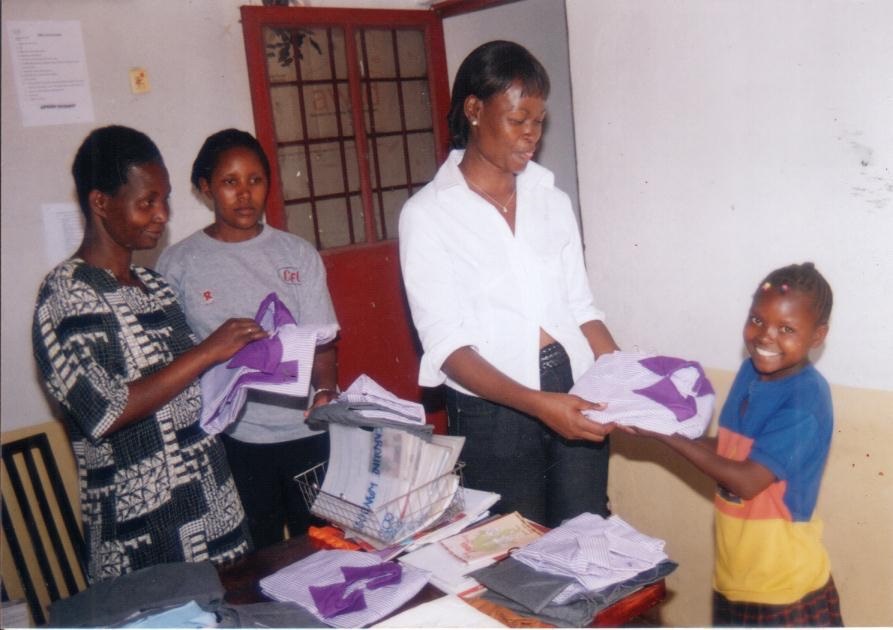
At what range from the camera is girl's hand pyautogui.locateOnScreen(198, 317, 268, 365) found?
1.72 meters

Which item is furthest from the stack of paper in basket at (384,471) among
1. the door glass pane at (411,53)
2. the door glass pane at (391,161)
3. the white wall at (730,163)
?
the door glass pane at (411,53)

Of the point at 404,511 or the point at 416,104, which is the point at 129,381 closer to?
the point at 404,511

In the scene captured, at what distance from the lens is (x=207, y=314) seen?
2180mm

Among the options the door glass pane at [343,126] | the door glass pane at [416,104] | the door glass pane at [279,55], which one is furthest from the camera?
the door glass pane at [416,104]

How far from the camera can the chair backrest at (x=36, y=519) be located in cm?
239

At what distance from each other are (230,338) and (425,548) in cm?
62

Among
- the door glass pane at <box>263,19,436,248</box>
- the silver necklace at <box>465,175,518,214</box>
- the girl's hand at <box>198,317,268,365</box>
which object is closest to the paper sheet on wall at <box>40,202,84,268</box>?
the door glass pane at <box>263,19,436,248</box>

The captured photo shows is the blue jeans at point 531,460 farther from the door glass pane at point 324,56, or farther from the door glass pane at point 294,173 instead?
the door glass pane at point 324,56

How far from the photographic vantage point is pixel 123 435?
1.68 metres

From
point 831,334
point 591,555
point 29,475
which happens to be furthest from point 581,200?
point 29,475

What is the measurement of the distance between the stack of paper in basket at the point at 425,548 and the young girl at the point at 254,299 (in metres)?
0.57

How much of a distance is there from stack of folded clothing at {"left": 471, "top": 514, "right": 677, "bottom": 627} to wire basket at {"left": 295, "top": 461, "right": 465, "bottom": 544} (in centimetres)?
20

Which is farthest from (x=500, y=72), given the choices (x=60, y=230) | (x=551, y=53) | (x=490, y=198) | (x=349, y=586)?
(x=551, y=53)

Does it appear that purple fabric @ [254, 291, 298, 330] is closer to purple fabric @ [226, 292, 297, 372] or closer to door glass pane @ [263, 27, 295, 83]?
purple fabric @ [226, 292, 297, 372]
